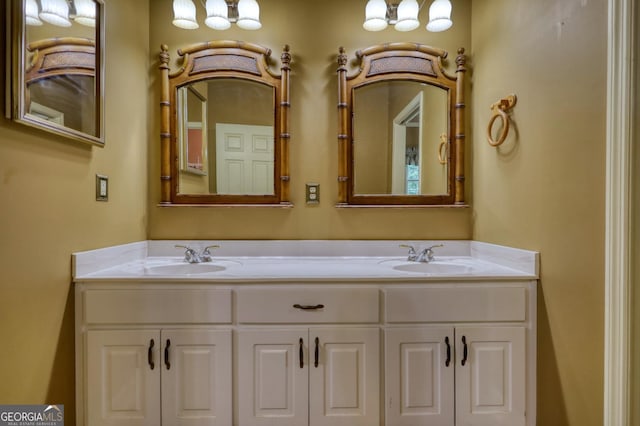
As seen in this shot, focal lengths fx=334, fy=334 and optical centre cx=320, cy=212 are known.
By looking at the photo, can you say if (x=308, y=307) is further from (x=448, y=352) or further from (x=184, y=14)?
(x=184, y=14)

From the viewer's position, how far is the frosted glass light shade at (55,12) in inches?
→ 45.4

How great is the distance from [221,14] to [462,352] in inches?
79.4

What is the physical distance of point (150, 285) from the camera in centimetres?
138

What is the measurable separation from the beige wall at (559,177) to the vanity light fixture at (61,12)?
185 centimetres

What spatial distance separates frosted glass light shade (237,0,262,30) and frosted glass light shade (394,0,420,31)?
763 millimetres

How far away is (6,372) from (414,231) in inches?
71.6

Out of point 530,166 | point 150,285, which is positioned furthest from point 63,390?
point 530,166

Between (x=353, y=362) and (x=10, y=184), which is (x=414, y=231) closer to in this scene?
(x=353, y=362)

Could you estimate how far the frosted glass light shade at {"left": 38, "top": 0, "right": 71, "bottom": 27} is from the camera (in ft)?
3.78

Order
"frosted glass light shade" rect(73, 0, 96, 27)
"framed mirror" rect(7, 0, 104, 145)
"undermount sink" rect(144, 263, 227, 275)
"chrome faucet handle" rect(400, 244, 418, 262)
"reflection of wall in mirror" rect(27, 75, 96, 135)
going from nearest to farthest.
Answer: "framed mirror" rect(7, 0, 104, 145) < "reflection of wall in mirror" rect(27, 75, 96, 135) < "frosted glass light shade" rect(73, 0, 96, 27) < "undermount sink" rect(144, 263, 227, 275) < "chrome faucet handle" rect(400, 244, 418, 262)

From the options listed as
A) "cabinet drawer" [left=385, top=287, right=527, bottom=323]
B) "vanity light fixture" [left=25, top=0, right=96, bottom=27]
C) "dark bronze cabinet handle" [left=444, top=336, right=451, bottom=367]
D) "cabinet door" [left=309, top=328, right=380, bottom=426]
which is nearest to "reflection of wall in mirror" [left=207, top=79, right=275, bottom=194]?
"vanity light fixture" [left=25, top=0, right=96, bottom=27]

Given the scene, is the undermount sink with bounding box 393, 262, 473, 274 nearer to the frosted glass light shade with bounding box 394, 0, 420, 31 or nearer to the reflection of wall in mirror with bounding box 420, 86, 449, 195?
the reflection of wall in mirror with bounding box 420, 86, 449, 195

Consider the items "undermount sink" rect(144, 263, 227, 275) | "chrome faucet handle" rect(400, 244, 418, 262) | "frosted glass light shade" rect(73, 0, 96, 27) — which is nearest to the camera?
"frosted glass light shade" rect(73, 0, 96, 27)

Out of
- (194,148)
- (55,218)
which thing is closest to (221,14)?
(194,148)
